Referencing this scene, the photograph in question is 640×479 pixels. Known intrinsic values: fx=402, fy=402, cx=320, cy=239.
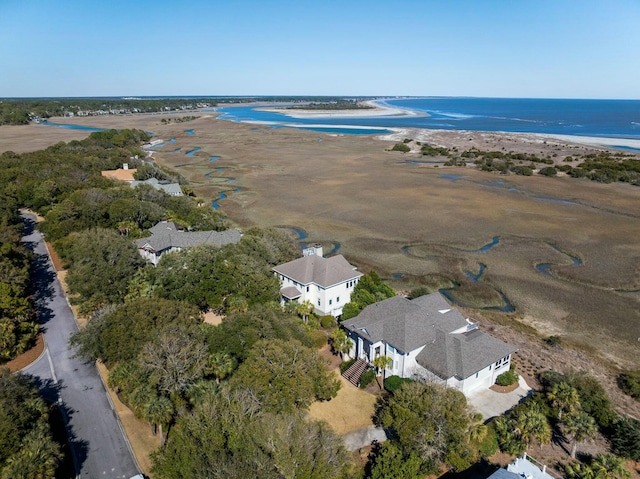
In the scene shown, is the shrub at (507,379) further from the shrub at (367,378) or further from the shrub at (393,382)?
the shrub at (367,378)

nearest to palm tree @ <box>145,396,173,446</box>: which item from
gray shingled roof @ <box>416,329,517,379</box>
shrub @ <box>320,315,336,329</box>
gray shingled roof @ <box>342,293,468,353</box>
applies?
gray shingled roof @ <box>342,293,468,353</box>

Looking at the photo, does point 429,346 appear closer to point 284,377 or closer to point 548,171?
point 284,377

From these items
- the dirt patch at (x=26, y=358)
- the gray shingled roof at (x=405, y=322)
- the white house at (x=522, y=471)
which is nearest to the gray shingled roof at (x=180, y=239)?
the dirt patch at (x=26, y=358)

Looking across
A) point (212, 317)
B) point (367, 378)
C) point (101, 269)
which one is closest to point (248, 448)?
point (367, 378)

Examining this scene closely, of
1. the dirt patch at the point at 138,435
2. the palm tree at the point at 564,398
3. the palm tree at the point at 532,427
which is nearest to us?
the palm tree at the point at 532,427

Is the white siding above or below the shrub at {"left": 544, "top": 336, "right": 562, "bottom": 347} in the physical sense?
above

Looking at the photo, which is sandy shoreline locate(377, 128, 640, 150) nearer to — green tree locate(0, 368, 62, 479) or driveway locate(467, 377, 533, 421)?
driveway locate(467, 377, 533, 421)
